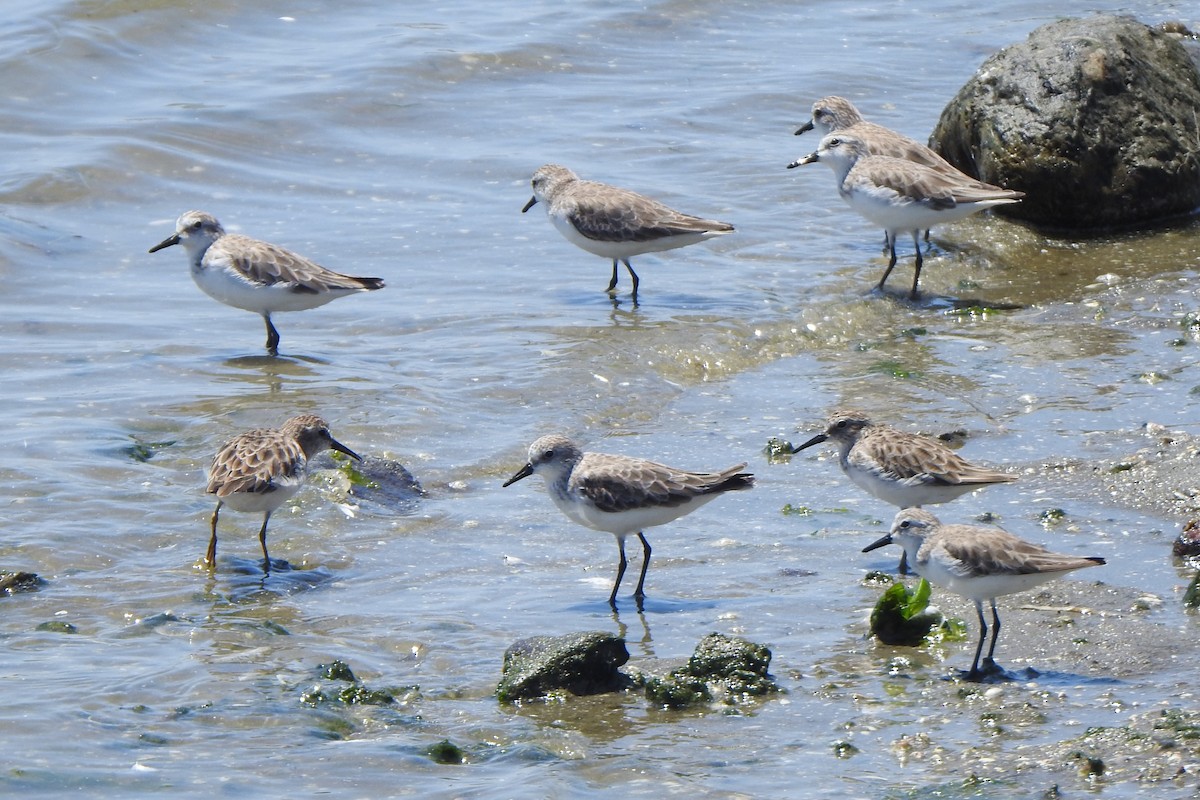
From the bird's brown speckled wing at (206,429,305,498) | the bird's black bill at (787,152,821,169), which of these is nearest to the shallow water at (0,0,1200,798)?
the bird's brown speckled wing at (206,429,305,498)

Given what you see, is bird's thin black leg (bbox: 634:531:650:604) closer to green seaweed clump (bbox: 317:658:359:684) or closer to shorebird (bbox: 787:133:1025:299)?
Answer: green seaweed clump (bbox: 317:658:359:684)

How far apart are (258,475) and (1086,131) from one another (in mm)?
8660

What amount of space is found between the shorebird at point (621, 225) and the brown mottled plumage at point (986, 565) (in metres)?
6.11

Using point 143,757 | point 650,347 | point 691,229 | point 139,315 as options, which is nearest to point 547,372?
point 650,347

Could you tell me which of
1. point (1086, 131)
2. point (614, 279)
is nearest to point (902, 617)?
point (614, 279)

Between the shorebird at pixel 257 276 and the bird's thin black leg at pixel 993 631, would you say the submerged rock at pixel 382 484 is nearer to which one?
the shorebird at pixel 257 276

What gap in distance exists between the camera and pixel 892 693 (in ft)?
23.1

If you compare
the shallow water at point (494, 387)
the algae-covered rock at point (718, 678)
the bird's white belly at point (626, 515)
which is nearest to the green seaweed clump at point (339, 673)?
the shallow water at point (494, 387)

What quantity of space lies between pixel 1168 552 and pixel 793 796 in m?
3.06

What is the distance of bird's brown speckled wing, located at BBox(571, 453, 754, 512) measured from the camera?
8250mm

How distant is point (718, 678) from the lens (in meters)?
7.09

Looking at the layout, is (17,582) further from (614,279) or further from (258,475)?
(614,279)

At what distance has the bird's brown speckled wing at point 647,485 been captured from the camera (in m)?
8.25

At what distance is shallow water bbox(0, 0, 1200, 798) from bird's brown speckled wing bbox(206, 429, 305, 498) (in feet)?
1.69
